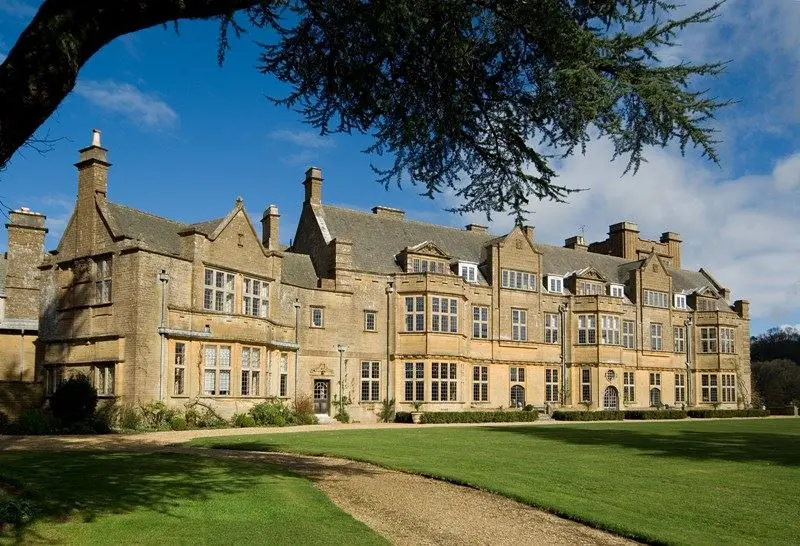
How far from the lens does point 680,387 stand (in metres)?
57.7

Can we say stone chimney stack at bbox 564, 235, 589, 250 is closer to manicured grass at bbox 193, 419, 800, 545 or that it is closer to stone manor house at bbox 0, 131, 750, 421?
stone manor house at bbox 0, 131, 750, 421

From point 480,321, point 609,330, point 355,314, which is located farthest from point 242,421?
point 609,330

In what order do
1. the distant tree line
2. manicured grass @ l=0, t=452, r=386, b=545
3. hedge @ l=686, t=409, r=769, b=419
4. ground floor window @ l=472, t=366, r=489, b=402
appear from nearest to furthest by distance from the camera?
manicured grass @ l=0, t=452, r=386, b=545, ground floor window @ l=472, t=366, r=489, b=402, hedge @ l=686, t=409, r=769, b=419, the distant tree line

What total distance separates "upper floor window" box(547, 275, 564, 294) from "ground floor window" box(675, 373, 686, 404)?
13836mm

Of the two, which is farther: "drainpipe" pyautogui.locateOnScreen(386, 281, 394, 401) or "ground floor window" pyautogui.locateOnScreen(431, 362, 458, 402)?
"ground floor window" pyautogui.locateOnScreen(431, 362, 458, 402)

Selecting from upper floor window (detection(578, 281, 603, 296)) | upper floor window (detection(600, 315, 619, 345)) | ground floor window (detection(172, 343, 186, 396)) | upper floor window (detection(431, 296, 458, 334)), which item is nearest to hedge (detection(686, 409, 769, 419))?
upper floor window (detection(600, 315, 619, 345))

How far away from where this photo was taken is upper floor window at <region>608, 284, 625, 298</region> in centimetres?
5384

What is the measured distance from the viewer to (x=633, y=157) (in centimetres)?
1035

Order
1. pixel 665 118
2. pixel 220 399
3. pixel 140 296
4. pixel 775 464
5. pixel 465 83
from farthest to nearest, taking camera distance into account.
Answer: pixel 220 399, pixel 140 296, pixel 775 464, pixel 465 83, pixel 665 118

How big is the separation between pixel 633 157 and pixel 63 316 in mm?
27869

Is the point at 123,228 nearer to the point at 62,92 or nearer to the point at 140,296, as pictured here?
the point at 140,296

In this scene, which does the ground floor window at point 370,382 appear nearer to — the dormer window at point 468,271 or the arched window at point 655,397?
the dormer window at point 468,271

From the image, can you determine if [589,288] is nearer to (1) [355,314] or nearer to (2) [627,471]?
(1) [355,314]

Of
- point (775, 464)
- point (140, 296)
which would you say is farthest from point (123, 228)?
point (775, 464)
